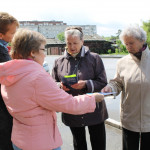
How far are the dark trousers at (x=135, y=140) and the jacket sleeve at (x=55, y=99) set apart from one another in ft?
3.29

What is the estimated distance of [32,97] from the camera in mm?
1624

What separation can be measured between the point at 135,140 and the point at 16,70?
5.59 feet

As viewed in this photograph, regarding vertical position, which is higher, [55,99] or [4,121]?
[55,99]

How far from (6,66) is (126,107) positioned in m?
1.50

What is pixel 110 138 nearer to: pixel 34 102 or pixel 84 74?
pixel 84 74

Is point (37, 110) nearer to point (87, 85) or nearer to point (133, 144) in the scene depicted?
point (87, 85)

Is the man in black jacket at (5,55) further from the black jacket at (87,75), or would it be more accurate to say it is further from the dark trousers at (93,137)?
the dark trousers at (93,137)

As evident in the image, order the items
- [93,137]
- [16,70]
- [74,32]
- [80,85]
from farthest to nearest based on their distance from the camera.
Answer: [93,137]
[74,32]
[80,85]
[16,70]

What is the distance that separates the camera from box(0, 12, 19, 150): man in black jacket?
214 centimetres

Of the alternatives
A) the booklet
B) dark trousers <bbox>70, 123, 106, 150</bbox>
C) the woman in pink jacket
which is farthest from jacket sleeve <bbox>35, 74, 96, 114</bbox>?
dark trousers <bbox>70, 123, 106, 150</bbox>

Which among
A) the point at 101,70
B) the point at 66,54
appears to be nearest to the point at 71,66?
the point at 66,54

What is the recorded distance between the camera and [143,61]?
2.37 metres

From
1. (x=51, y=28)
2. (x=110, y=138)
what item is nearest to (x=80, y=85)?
(x=110, y=138)

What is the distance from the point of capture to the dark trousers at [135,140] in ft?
8.15
